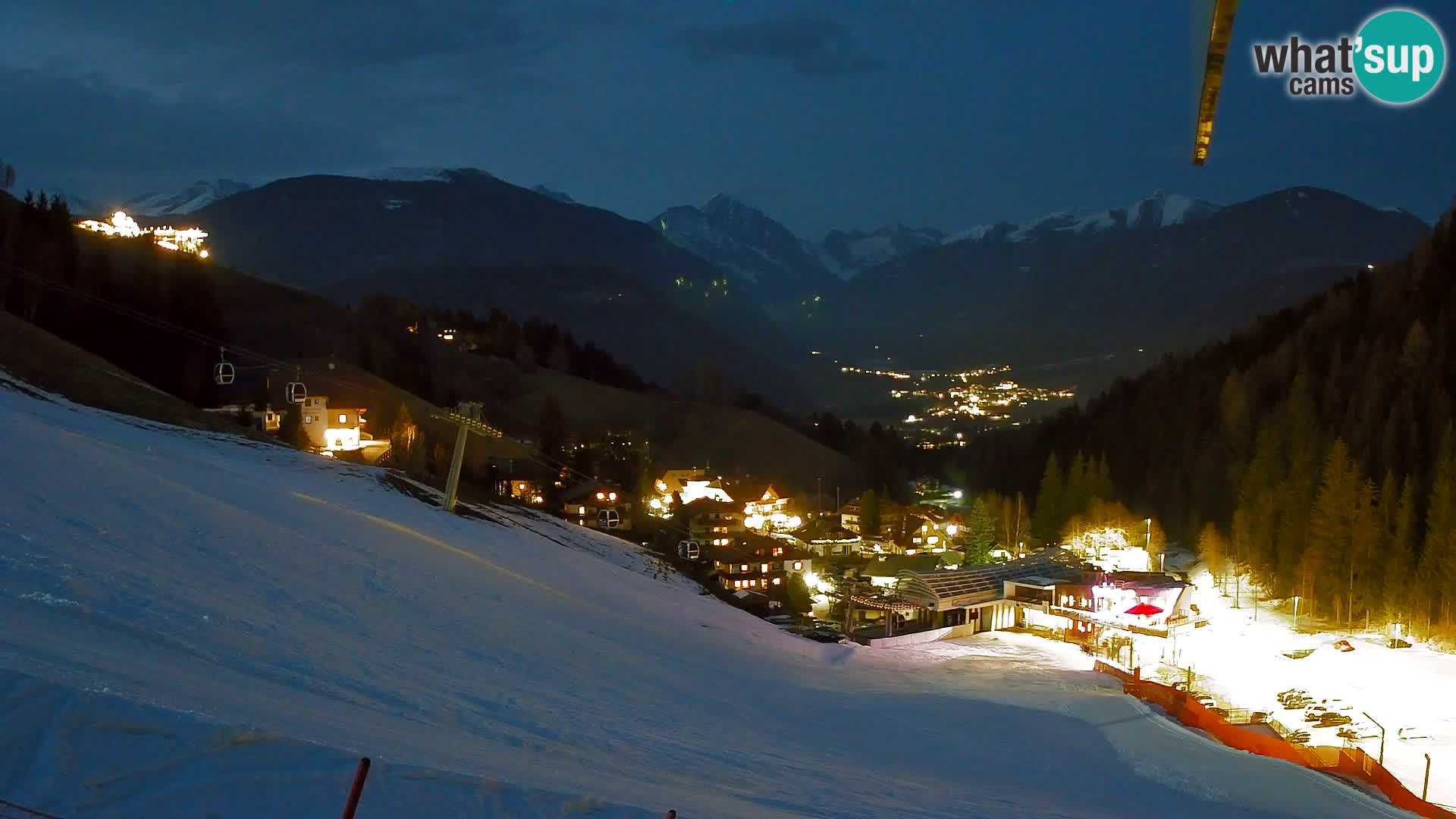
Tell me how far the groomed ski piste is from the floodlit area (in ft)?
28.1

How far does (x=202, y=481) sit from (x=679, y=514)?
50.3m

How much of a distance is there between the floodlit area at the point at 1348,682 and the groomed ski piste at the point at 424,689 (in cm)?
856

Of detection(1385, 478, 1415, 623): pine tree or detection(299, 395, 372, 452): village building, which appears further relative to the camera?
detection(299, 395, 372, 452): village building

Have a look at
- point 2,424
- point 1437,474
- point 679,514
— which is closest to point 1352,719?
point 1437,474

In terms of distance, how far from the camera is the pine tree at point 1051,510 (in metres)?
65.4

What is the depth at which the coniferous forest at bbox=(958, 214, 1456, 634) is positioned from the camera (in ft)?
137

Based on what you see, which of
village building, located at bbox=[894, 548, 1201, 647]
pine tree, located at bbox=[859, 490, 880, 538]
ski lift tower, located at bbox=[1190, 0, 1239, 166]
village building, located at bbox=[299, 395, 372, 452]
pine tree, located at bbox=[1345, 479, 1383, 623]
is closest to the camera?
ski lift tower, located at bbox=[1190, 0, 1239, 166]

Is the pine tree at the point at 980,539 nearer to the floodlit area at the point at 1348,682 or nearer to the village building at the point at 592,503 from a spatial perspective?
the floodlit area at the point at 1348,682

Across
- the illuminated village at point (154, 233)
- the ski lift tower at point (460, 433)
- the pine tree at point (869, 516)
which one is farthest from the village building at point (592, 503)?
the illuminated village at point (154, 233)

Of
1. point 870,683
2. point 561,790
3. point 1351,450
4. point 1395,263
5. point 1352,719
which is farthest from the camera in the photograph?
point 1395,263

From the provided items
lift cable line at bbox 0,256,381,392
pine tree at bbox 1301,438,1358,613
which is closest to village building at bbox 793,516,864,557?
pine tree at bbox 1301,438,1358,613

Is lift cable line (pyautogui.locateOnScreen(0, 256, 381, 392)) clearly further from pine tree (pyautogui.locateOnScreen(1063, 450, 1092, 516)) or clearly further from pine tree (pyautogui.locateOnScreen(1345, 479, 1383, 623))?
pine tree (pyautogui.locateOnScreen(1345, 479, 1383, 623))

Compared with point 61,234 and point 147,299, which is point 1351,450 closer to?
point 147,299

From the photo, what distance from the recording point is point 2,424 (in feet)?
59.6
